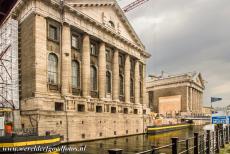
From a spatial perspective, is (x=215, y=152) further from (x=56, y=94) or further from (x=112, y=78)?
(x=112, y=78)

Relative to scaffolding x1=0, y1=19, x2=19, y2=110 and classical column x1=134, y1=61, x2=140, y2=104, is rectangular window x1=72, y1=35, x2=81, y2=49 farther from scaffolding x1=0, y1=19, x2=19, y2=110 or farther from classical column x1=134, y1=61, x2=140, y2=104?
classical column x1=134, y1=61, x2=140, y2=104

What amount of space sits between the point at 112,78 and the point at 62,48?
13.8 m

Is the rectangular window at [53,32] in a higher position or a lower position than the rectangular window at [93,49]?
higher

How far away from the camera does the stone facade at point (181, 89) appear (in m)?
101

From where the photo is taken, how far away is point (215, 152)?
55.5 feet

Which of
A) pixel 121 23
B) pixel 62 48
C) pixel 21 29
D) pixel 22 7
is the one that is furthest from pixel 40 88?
pixel 121 23

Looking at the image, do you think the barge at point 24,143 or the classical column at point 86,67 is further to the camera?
the classical column at point 86,67

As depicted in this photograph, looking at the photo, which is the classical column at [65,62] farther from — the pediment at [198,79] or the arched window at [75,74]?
the pediment at [198,79]

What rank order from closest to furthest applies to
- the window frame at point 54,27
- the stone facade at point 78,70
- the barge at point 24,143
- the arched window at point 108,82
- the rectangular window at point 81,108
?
1. the barge at point 24,143
2. the stone facade at point 78,70
3. the window frame at point 54,27
4. the rectangular window at point 81,108
5. the arched window at point 108,82

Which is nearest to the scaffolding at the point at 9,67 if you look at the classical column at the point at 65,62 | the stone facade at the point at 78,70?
the stone facade at the point at 78,70

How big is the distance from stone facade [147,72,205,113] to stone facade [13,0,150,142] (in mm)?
49156

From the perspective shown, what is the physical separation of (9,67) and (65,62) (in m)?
7.30

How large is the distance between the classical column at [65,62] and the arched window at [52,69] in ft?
2.78

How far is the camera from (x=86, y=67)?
42125mm
